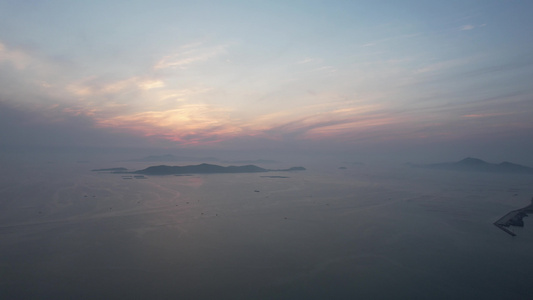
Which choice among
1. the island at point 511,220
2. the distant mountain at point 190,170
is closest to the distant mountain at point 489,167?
the island at point 511,220

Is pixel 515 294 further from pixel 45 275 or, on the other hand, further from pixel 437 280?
pixel 45 275

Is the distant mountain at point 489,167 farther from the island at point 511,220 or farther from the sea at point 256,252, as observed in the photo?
the island at point 511,220

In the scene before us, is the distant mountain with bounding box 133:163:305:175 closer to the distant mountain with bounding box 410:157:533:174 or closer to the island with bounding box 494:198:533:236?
the island with bounding box 494:198:533:236

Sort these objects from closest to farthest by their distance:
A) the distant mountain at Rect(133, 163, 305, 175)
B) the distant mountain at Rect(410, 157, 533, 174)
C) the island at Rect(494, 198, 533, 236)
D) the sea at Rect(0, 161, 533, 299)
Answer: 1. the sea at Rect(0, 161, 533, 299)
2. the island at Rect(494, 198, 533, 236)
3. the distant mountain at Rect(133, 163, 305, 175)
4. the distant mountain at Rect(410, 157, 533, 174)

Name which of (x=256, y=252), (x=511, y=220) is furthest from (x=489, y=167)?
(x=256, y=252)

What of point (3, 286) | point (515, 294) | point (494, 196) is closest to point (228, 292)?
point (3, 286)

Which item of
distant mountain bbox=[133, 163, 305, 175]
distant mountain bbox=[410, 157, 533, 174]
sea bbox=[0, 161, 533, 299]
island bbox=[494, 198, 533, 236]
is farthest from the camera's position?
distant mountain bbox=[410, 157, 533, 174]

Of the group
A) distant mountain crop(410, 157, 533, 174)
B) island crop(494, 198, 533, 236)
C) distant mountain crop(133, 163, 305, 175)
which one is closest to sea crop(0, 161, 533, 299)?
island crop(494, 198, 533, 236)

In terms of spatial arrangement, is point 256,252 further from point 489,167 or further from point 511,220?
point 489,167
